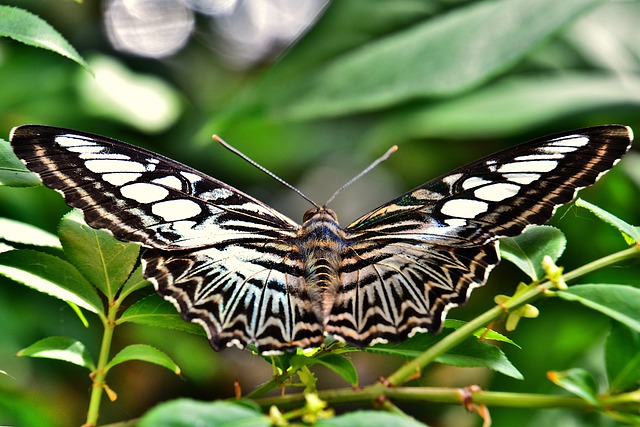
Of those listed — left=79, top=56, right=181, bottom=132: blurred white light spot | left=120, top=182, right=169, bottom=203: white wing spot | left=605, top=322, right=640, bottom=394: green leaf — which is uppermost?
left=79, top=56, right=181, bottom=132: blurred white light spot

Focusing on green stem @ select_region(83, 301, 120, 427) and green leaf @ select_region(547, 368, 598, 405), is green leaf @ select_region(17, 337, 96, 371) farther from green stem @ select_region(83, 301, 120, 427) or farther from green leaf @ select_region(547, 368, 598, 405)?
green leaf @ select_region(547, 368, 598, 405)

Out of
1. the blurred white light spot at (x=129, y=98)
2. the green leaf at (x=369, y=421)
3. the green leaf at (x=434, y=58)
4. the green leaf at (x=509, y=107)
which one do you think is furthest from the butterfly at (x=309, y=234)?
the blurred white light spot at (x=129, y=98)

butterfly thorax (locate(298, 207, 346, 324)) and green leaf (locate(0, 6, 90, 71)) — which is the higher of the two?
green leaf (locate(0, 6, 90, 71))

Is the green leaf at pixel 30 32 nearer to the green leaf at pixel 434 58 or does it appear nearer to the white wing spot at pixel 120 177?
the white wing spot at pixel 120 177

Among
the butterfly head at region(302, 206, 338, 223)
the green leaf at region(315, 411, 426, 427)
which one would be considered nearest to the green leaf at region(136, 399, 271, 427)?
the green leaf at region(315, 411, 426, 427)

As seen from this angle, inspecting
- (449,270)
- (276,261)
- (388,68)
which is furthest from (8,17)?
(388,68)
